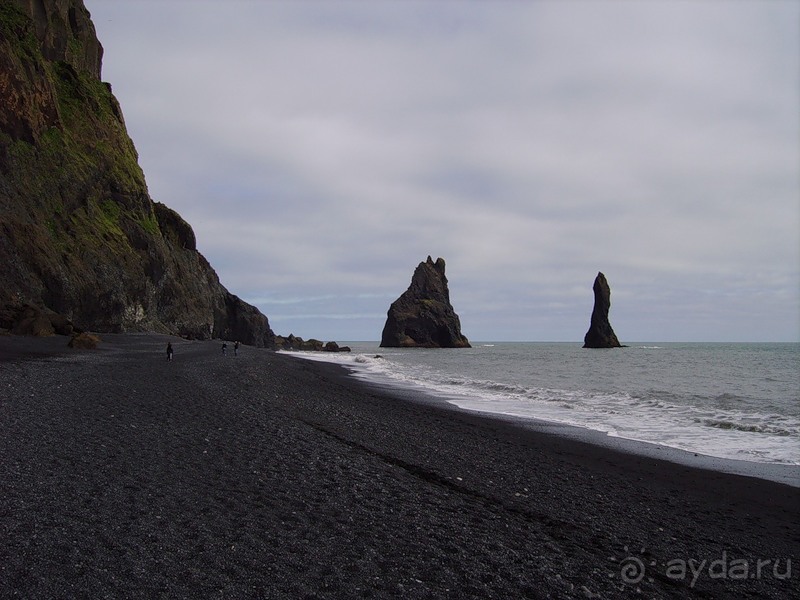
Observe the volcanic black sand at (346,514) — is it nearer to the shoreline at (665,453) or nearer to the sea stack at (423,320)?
the shoreline at (665,453)

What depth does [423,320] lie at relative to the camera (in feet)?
502

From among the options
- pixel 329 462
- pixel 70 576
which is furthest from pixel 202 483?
pixel 70 576

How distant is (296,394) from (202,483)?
521 inches

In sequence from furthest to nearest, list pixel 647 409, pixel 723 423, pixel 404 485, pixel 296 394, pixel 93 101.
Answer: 1. pixel 93 101
2. pixel 647 409
3. pixel 296 394
4. pixel 723 423
5. pixel 404 485

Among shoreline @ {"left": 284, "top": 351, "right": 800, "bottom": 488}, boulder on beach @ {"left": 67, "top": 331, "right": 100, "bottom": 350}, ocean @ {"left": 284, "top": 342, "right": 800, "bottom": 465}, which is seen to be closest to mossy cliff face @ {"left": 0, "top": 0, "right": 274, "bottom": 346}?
boulder on beach @ {"left": 67, "top": 331, "right": 100, "bottom": 350}

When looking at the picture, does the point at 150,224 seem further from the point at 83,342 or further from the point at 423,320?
the point at 423,320

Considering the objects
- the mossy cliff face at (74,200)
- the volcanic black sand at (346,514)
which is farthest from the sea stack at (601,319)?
the volcanic black sand at (346,514)

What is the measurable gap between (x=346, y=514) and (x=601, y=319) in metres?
155

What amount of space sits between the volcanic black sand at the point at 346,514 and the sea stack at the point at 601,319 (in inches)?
5744

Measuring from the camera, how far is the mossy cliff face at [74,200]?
139 ft

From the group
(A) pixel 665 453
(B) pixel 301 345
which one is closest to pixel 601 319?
(B) pixel 301 345

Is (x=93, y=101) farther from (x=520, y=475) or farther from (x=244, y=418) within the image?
(x=520, y=475)

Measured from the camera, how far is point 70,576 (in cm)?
475

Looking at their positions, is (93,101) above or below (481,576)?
above
